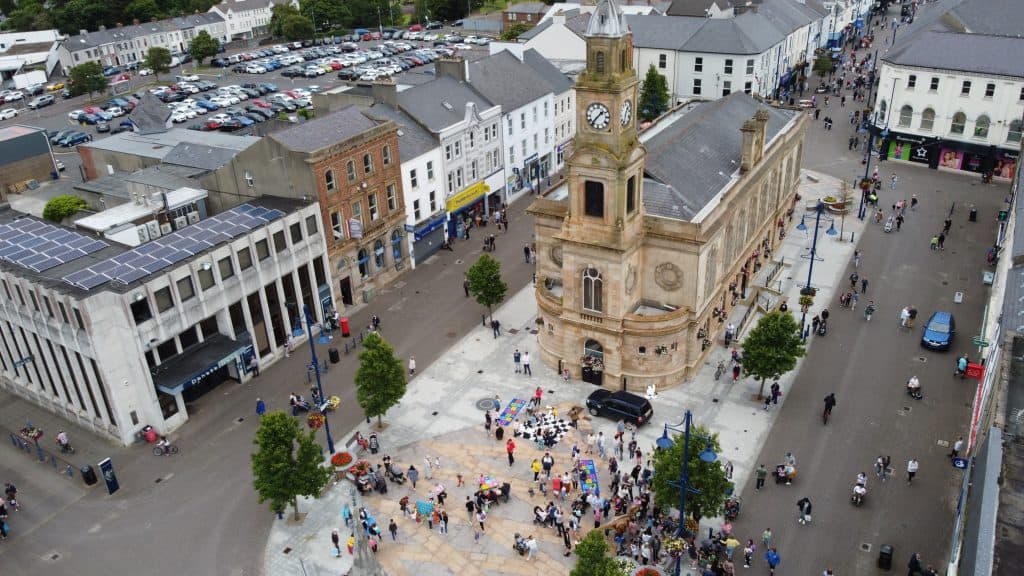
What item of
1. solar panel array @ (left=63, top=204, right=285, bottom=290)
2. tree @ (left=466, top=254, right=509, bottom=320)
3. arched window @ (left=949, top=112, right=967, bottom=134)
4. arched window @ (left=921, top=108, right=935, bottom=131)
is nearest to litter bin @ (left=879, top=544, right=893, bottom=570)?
tree @ (left=466, top=254, right=509, bottom=320)

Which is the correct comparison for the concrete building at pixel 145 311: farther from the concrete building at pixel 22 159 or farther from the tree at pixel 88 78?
the tree at pixel 88 78

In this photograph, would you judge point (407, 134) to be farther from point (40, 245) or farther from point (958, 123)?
point (958, 123)

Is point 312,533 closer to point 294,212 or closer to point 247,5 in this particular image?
point 294,212

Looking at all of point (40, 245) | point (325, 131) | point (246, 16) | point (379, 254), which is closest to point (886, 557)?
point (379, 254)

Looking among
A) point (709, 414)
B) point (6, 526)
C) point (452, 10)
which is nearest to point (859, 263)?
point (709, 414)

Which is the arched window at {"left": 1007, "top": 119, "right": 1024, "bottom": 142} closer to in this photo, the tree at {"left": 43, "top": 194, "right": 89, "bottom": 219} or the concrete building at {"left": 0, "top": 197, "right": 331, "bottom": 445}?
the concrete building at {"left": 0, "top": 197, "right": 331, "bottom": 445}

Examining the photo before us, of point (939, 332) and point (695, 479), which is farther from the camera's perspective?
point (939, 332)
